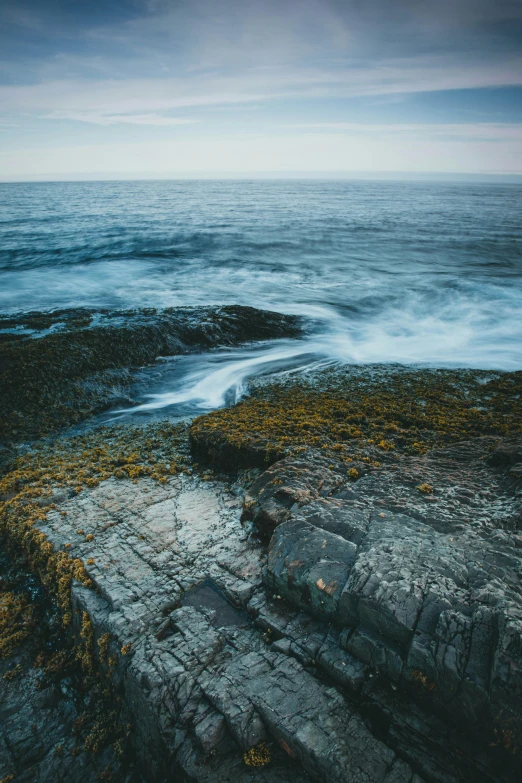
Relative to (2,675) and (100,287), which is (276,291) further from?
(2,675)

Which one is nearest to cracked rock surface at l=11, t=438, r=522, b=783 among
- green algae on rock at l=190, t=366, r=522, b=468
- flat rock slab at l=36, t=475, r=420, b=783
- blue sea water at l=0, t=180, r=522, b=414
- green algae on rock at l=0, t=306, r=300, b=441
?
flat rock slab at l=36, t=475, r=420, b=783

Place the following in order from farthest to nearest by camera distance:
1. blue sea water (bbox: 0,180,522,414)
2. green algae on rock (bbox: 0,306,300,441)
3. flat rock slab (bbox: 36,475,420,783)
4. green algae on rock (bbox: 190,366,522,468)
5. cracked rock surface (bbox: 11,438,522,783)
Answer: blue sea water (bbox: 0,180,522,414) → green algae on rock (bbox: 0,306,300,441) → green algae on rock (bbox: 190,366,522,468) → flat rock slab (bbox: 36,475,420,783) → cracked rock surface (bbox: 11,438,522,783)

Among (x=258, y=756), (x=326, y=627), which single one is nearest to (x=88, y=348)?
(x=326, y=627)

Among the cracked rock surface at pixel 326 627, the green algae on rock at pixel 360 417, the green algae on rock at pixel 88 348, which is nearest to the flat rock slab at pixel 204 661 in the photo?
the cracked rock surface at pixel 326 627

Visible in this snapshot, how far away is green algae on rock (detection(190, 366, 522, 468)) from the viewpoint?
299 inches

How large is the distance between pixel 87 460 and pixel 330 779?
21.1ft

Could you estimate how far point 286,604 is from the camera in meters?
4.70

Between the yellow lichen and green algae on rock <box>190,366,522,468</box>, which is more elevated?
green algae on rock <box>190,366,522,468</box>

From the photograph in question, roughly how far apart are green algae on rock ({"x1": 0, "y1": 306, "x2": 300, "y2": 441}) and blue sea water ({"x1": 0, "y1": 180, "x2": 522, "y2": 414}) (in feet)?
5.54

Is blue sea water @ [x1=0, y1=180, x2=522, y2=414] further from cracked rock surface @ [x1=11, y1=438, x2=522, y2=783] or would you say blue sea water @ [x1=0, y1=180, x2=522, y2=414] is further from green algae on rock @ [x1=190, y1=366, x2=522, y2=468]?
cracked rock surface @ [x1=11, y1=438, x2=522, y2=783]

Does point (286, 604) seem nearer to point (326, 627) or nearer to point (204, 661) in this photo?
point (326, 627)

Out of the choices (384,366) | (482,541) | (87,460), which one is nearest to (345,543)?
(482,541)

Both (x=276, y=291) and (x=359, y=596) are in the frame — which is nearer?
(x=359, y=596)

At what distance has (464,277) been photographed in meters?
25.8
